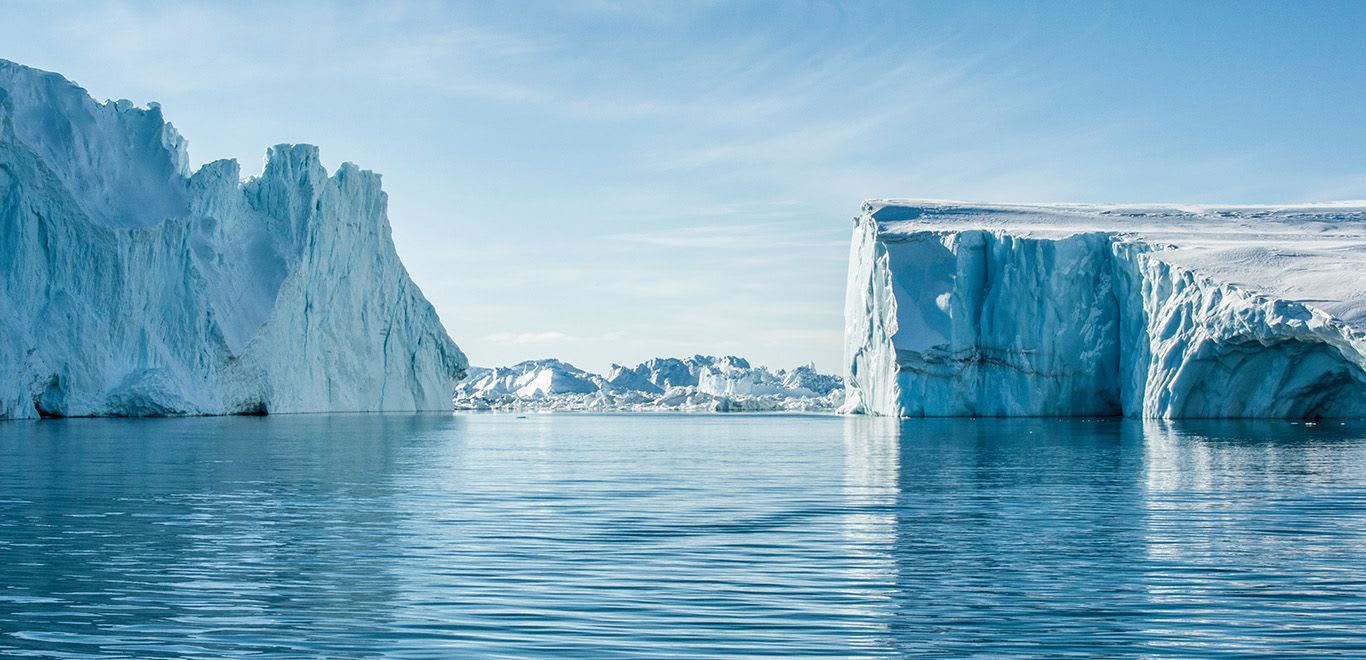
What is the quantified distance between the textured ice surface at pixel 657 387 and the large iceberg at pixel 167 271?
103 feet

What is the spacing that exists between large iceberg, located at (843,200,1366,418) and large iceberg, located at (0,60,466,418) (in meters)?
22.2

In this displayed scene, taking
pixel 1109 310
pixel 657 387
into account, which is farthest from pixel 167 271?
pixel 657 387

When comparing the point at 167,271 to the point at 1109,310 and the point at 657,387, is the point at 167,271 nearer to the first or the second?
the point at 1109,310

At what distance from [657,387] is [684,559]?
119 m

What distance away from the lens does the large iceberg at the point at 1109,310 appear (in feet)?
114

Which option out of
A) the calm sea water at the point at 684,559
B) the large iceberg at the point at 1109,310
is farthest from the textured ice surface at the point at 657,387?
the calm sea water at the point at 684,559

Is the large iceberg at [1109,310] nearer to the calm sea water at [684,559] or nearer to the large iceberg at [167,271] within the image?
the calm sea water at [684,559]

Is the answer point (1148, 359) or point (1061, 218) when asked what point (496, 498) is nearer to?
point (1148, 359)

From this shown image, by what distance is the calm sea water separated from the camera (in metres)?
6.68

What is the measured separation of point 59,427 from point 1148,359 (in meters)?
30.8

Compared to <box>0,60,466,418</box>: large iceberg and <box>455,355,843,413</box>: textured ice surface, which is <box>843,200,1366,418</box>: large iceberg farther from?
<box>455,355,843,413</box>: textured ice surface

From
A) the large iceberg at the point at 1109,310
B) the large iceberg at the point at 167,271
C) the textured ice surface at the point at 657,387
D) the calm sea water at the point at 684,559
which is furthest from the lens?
the textured ice surface at the point at 657,387

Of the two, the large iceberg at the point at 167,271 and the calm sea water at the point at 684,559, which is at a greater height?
the large iceberg at the point at 167,271

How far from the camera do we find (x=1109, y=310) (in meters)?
43.0
